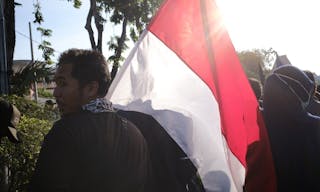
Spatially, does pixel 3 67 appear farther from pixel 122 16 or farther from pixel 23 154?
pixel 122 16

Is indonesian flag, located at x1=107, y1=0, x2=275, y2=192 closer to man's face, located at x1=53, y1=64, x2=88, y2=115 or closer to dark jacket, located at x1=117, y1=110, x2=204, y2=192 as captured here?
dark jacket, located at x1=117, y1=110, x2=204, y2=192

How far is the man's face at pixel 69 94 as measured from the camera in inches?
87.7

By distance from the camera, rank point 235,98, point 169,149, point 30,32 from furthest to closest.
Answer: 1. point 30,32
2. point 235,98
3. point 169,149

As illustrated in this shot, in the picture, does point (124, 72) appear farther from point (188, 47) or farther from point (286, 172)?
point (286, 172)

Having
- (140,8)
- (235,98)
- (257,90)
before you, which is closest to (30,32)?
(140,8)

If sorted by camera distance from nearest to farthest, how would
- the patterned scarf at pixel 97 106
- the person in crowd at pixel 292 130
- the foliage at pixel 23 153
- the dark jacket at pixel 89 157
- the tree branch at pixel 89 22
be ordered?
the dark jacket at pixel 89 157
the patterned scarf at pixel 97 106
the person in crowd at pixel 292 130
the foliage at pixel 23 153
the tree branch at pixel 89 22

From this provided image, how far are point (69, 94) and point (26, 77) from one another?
5826 millimetres

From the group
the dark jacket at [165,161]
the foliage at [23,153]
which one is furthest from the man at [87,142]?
the foliage at [23,153]

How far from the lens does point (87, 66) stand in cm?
226

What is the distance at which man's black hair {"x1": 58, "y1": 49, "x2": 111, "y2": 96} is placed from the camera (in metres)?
2.24

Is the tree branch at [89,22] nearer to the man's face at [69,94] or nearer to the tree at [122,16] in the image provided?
the tree at [122,16]

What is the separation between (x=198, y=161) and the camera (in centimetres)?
268

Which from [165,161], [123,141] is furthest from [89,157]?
[165,161]

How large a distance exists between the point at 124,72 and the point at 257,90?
2624 millimetres
